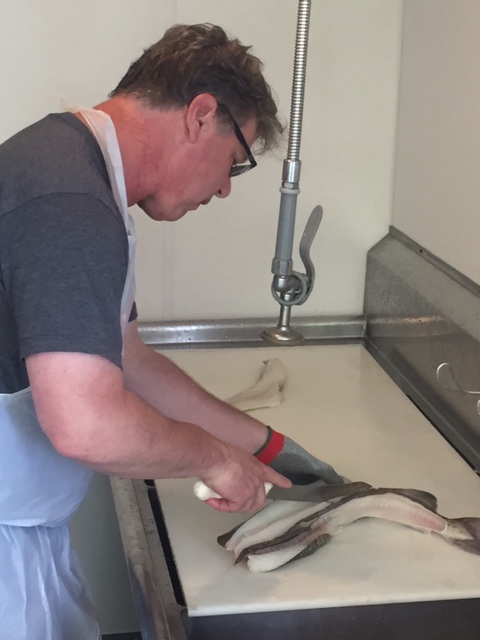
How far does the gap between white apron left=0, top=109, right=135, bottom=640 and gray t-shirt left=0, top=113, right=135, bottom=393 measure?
0.37ft

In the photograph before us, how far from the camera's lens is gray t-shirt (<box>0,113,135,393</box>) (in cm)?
81

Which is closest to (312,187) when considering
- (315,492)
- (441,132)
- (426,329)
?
(441,132)

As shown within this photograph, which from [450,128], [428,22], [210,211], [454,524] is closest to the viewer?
[454,524]

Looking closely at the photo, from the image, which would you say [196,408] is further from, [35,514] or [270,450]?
[35,514]

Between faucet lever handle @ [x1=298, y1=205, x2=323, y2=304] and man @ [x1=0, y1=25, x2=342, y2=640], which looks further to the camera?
faucet lever handle @ [x1=298, y1=205, x2=323, y2=304]

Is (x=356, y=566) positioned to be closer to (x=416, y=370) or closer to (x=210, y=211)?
(x=416, y=370)

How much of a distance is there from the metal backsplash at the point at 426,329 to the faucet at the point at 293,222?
Result: 10.1 inches

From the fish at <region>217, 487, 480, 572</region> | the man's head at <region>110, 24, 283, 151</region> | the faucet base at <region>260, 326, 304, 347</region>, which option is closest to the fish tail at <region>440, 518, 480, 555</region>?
the fish at <region>217, 487, 480, 572</region>

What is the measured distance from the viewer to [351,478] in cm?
133

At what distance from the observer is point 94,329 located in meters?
0.81

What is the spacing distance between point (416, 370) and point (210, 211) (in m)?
0.57

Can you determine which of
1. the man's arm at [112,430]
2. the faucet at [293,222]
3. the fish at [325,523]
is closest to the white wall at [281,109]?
Result: the faucet at [293,222]

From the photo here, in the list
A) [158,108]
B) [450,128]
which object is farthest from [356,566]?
[450,128]

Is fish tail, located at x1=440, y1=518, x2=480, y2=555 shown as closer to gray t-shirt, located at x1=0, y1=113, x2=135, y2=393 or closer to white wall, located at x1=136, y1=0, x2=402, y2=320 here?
gray t-shirt, located at x1=0, y1=113, x2=135, y2=393
